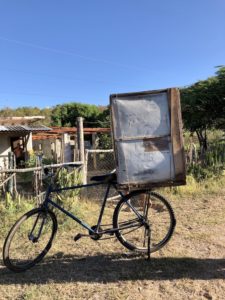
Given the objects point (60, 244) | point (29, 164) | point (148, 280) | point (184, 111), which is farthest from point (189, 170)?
point (148, 280)

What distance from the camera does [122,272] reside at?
3.63 metres

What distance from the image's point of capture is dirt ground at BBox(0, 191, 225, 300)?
10.5 ft

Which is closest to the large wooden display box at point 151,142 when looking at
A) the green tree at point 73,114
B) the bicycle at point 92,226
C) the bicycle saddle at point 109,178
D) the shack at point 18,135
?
the bicycle saddle at point 109,178

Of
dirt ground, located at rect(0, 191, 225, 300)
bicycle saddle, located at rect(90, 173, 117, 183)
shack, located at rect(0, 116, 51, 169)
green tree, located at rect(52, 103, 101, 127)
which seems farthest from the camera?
green tree, located at rect(52, 103, 101, 127)

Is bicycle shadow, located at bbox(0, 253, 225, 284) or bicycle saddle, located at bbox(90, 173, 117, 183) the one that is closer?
bicycle shadow, located at bbox(0, 253, 225, 284)

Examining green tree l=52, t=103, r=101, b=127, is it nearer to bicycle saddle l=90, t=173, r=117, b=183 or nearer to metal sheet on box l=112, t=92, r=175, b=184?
bicycle saddle l=90, t=173, r=117, b=183

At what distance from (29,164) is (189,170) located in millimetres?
5507

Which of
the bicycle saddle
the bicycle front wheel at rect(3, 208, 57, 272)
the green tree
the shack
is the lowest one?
the bicycle front wheel at rect(3, 208, 57, 272)

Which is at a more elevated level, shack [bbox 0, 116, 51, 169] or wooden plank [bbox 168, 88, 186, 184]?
shack [bbox 0, 116, 51, 169]

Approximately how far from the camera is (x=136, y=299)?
309cm

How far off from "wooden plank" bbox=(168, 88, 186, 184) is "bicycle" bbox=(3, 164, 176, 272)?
1.66 ft

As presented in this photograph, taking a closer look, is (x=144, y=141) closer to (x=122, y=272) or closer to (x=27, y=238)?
(x=122, y=272)

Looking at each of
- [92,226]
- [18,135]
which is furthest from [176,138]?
[18,135]

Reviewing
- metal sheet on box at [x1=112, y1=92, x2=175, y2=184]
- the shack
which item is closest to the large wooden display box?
metal sheet on box at [x1=112, y1=92, x2=175, y2=184]
